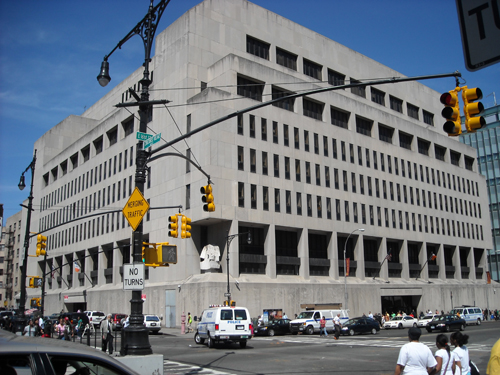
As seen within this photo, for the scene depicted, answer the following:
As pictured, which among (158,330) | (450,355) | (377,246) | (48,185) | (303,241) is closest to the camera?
(450,355)

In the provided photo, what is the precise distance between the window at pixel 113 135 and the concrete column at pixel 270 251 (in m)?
28.6

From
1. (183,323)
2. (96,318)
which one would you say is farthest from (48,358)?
(96,318)

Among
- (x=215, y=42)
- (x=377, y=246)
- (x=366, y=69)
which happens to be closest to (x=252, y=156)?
(x=215, y=42)

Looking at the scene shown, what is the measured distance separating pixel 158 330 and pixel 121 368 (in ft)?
135

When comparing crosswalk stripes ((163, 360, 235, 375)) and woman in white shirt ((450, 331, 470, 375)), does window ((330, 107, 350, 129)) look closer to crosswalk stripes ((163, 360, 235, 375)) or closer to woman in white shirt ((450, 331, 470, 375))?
crosswalk stripes ((163, 360, 235, 375))

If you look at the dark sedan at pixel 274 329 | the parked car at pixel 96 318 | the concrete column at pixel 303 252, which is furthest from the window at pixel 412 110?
the parked car at pixel 96 318

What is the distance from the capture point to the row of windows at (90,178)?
63906 mm

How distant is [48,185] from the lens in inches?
3391

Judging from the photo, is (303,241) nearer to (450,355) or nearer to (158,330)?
(158,330)

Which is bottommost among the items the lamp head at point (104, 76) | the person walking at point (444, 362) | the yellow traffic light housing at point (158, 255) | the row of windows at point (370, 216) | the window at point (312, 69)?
the person walking at point (444, 362)

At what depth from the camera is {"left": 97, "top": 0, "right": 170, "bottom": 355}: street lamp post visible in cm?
1254

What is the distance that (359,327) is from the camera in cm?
3888

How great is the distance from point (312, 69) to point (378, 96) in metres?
13.9

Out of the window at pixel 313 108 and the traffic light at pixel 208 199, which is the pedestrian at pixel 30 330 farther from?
the window at pixel 313 108
